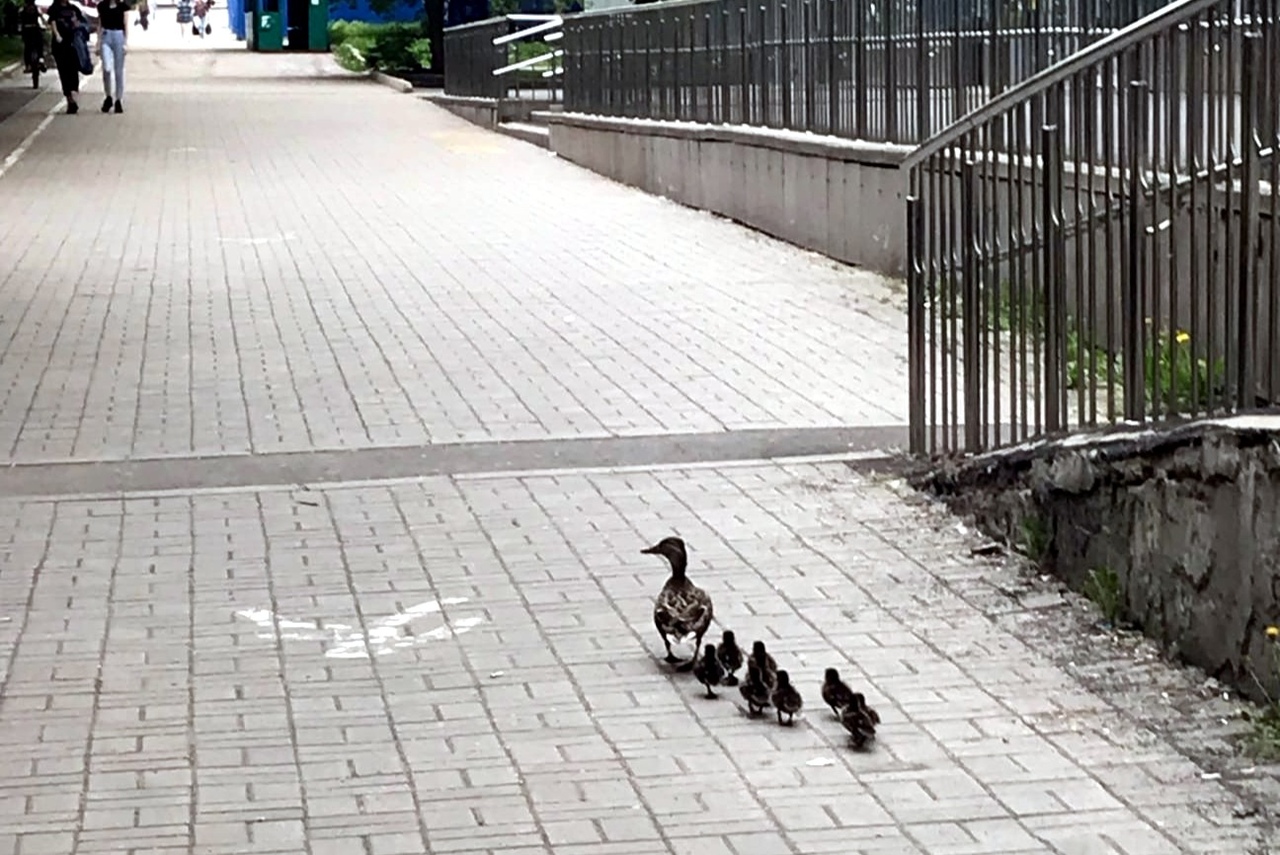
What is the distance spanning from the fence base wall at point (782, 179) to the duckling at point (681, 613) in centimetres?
609

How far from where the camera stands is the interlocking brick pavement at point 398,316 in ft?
36.8

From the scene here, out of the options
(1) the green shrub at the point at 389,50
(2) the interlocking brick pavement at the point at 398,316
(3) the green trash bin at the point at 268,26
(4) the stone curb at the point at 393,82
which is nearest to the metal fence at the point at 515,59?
(2) the interlocking brick pavement at the point at 398,316

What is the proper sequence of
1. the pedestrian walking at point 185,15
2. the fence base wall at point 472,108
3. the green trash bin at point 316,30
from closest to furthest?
the fence base wall at point 472,108
the green trash bin at point 316,30
the pedestrian walking at point 185,15

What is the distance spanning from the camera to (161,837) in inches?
220

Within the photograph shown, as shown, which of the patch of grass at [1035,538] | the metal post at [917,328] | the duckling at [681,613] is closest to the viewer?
the duckling at [681,613]

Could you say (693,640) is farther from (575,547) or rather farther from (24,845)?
(24,845)

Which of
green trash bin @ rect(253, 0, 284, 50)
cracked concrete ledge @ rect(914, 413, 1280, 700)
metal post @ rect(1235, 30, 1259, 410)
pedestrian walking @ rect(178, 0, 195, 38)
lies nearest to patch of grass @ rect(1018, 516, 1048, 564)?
cracked concrete ledge @ rect(914, 413, 1280, 700)

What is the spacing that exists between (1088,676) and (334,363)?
6.92 meters

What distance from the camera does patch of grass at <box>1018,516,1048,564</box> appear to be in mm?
7947

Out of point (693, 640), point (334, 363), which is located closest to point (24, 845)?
point (693, 640)

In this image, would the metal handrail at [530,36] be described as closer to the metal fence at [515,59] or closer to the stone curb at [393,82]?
the metal fence at [515,59]

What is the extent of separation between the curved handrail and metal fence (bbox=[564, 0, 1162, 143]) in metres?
2.73

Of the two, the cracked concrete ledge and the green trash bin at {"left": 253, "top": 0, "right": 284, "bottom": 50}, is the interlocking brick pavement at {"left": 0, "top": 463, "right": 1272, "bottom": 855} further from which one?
the green trash bin at {"left": 253, "top": 0, "right": 284, "bottom": 50}

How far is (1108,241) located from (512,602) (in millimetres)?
2417
